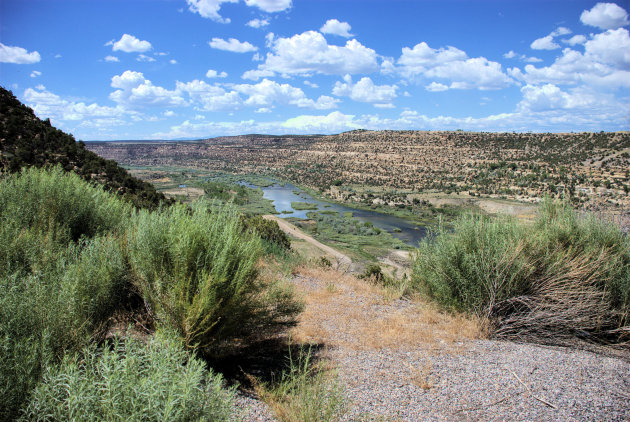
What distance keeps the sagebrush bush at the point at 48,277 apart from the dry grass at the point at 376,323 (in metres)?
3.71

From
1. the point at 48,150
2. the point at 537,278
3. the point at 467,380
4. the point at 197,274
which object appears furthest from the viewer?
Answer: the point at 48,150

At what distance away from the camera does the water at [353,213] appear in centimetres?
4409

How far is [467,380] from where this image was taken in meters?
5.48

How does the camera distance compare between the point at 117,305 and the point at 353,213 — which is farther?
the point at 353,213

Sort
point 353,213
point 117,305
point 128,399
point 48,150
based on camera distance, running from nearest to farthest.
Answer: point 128,399
point 117,305
point 48,150
point 353,213

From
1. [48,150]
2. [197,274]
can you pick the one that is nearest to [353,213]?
[48,150]

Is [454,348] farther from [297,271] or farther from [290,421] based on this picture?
[297,271]

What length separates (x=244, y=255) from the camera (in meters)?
5.64

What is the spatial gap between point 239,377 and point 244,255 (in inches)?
68.7

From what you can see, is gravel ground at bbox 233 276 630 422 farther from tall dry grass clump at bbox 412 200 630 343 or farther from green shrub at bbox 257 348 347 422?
tall dry grass clump at bbox 412 200 630 343

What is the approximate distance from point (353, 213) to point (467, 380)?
52.0 meters

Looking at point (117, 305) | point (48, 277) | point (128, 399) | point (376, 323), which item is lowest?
point (376, 323)

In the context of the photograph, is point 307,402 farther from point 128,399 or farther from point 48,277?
point 48,277

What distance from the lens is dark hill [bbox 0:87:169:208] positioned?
1773 cm
